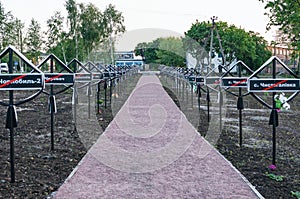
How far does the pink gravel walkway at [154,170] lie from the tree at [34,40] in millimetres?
28008

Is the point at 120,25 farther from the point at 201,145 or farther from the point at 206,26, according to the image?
the point at 201,145

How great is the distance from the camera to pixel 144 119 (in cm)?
1144

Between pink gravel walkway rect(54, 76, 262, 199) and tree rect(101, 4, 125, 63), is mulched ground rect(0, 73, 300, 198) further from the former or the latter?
tree rect(101, 4, 125, 63)

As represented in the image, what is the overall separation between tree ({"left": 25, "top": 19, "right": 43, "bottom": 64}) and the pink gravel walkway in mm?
28008

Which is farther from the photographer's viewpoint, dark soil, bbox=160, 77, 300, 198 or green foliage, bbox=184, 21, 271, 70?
green foliage, bbox=184, 21, 271, 70

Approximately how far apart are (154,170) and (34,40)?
1251 inches

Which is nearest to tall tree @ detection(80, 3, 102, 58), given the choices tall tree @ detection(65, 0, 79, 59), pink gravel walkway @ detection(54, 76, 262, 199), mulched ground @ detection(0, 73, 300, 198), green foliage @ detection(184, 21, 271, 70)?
tall tree @ detection(65, 0, 79, 59)

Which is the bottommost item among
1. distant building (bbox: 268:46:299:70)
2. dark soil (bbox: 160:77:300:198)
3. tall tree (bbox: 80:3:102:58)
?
dark soil (bbox: 160:77:300:198)

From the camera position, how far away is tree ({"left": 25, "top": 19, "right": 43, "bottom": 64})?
35.4 metres

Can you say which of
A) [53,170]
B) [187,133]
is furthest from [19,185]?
[187,133]

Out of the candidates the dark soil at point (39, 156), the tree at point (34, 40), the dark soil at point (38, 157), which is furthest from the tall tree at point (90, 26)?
the dark soil at point (38, 157)

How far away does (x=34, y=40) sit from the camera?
35438mm

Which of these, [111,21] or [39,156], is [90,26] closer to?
[111,21]

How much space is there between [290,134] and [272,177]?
13.5ft
